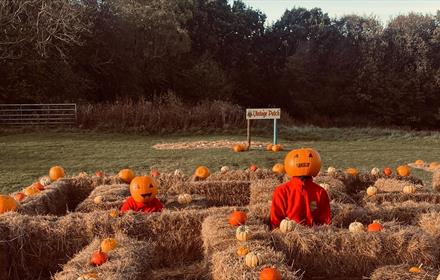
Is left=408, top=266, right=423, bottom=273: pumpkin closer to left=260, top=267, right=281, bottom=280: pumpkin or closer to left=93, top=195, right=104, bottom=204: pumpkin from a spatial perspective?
left=260, top=267, right=281, bottom=280: pumpkin

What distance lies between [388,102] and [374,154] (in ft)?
82.3

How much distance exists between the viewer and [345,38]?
46.8m

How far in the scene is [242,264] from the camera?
16.0 feet

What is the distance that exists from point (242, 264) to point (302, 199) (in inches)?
84.9

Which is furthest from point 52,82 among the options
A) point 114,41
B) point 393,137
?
point 393,137

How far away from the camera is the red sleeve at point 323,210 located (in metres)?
6.86

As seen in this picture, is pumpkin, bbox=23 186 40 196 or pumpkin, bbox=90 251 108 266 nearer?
pumpkin, bbox=90 251 108 266

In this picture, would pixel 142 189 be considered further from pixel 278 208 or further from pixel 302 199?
pixel 302 199

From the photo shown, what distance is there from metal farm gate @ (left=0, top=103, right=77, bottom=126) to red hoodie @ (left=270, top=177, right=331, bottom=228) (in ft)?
71.4

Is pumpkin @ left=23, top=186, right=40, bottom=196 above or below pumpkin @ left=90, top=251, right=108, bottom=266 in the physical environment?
below

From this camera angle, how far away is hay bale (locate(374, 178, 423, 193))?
10008 mm

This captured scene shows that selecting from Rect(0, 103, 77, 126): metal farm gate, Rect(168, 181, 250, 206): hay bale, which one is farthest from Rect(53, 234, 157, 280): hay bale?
Rect(0, 103, 77, 126): metal farm gate

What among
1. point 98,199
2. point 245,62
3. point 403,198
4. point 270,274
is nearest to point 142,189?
point 98,199

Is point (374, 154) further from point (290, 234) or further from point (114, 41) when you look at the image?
point (114, 41)
